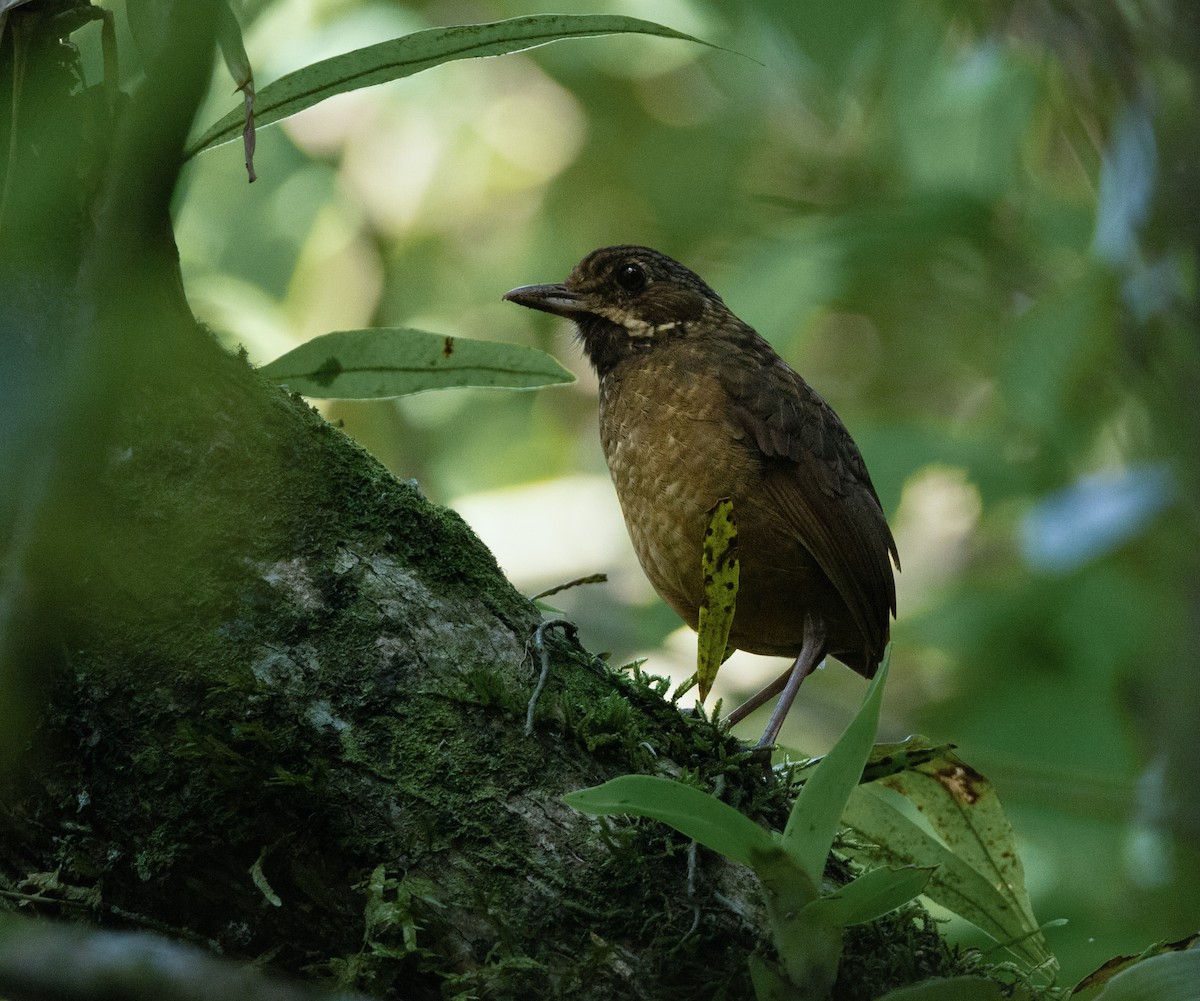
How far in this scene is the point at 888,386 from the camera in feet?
26.1

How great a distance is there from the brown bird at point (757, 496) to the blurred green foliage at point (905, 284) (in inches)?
26.5

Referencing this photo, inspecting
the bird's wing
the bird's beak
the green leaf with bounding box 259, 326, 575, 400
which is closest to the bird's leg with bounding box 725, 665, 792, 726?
the bird's wing

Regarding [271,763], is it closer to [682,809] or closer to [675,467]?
[682,809]

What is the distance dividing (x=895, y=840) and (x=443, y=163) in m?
6.28

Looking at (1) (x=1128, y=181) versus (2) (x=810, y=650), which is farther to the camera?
(1) (x=1128, y=181)

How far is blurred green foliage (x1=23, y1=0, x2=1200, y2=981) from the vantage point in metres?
4.09

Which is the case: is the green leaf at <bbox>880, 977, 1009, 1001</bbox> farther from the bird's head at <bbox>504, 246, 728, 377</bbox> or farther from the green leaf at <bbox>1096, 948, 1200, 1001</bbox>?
the bird's head at <bbox>504, 246, 728, 377</bbox>

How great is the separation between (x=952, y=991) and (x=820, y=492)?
174cm

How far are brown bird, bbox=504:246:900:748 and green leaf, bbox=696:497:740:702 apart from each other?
2.04 ft

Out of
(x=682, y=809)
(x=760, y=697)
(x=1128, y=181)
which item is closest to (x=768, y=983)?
(x=682, y=809)

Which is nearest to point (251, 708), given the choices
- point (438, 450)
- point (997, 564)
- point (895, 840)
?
point (895, 840)

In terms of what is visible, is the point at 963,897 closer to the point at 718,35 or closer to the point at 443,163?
the point at 718,35

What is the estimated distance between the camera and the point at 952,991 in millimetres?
1615

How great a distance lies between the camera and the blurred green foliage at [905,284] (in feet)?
13.4
